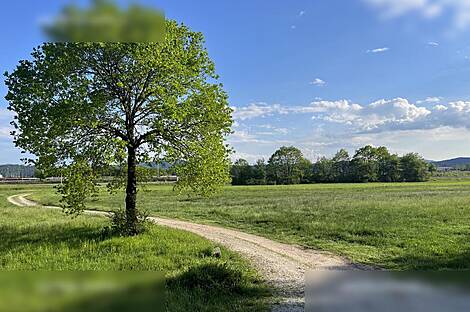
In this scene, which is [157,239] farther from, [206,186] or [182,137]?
[182,137]

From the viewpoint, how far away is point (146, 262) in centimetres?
1608

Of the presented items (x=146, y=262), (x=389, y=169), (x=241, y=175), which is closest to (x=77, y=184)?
(x=146, y=262)

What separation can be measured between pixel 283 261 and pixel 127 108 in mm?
10679

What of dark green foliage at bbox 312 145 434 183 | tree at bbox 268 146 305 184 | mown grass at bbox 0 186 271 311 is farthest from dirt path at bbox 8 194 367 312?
dark green foliage at bbox 312 145 434 183

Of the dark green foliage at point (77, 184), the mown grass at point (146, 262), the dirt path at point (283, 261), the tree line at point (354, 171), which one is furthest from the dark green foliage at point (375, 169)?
the dark green foliage at point (77, 184)

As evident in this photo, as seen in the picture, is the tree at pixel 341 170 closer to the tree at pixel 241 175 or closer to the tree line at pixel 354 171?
the tree line at pixel 354 171

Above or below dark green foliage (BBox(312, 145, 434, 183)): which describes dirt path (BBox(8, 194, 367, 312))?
below

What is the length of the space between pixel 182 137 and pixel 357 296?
19.3m

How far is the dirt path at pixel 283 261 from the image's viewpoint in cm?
1211

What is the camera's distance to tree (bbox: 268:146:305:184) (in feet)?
454

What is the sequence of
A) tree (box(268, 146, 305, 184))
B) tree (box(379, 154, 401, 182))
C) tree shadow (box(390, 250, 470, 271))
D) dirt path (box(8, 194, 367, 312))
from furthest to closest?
1. tree (box(268, 146, 305, 184))
2. tree (box(379, 154, 401, 182))
3. tree shadow (box(390, 250, 470, 271))
4. dirt path (box(8, 194, 367, 312))

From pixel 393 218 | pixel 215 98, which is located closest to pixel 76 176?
pixel 215 98

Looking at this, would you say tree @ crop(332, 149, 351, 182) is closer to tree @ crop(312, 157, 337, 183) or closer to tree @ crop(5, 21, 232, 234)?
tree @ crop(312, 157, 337, 183)

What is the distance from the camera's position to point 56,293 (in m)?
3.80
